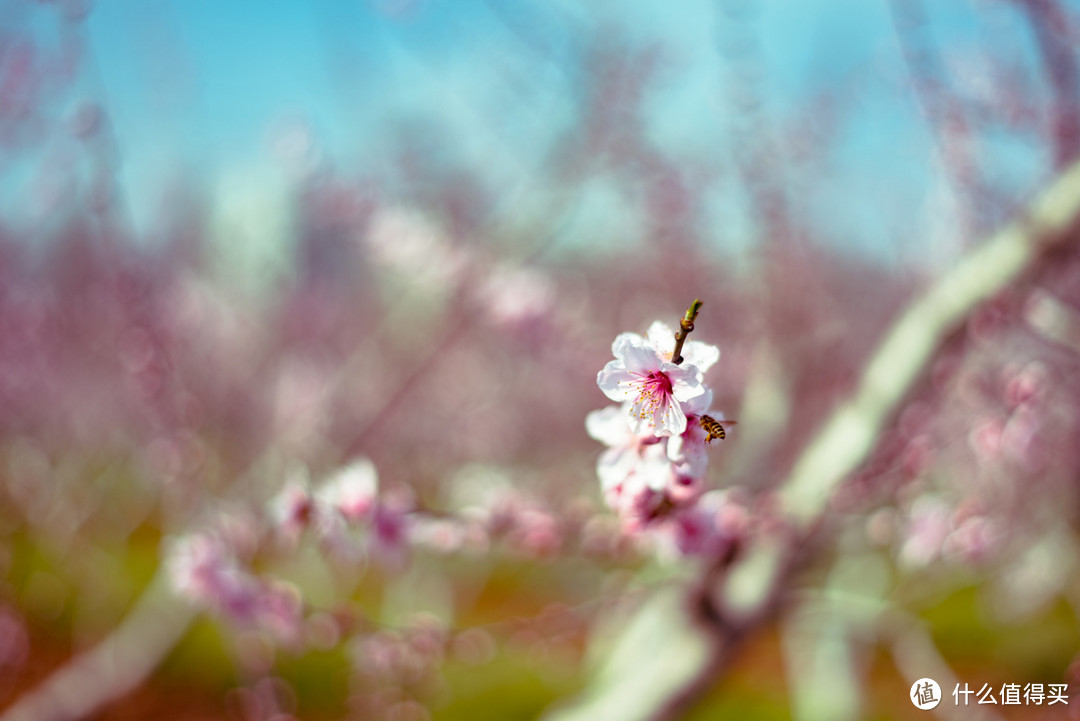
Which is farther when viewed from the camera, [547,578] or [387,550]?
[547,578]

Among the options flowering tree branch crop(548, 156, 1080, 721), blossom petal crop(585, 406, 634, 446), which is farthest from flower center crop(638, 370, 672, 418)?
flowering tree branch crop(548, 156, 1080, 721)

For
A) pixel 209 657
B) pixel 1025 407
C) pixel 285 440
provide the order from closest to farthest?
pixel 1025 407 → pixel 285 440 → pixel 209 657

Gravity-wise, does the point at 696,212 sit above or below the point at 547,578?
above

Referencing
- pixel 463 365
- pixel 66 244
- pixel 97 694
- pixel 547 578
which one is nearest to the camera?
pixel 97 694

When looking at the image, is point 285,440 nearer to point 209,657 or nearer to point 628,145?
point 628,145

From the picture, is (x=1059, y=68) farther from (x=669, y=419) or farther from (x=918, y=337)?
(x=669, y=419)

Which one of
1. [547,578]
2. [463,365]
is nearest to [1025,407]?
[547,578]

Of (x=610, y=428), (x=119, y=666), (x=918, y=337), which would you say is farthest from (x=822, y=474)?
(x=119, y=666)
